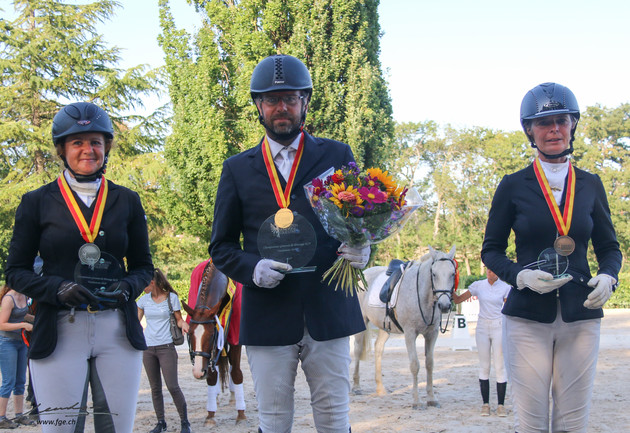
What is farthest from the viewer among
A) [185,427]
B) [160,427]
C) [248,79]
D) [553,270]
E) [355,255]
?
[248,79]

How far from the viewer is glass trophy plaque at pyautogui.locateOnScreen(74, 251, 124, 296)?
10.8 ft

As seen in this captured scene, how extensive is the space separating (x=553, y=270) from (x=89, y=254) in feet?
8.46

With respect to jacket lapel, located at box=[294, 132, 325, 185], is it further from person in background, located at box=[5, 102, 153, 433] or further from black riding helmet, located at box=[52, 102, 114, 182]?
black riding helmet, located at box=[52, 102, 114, 182]

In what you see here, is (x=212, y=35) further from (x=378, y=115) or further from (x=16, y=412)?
(x=16, y=412)

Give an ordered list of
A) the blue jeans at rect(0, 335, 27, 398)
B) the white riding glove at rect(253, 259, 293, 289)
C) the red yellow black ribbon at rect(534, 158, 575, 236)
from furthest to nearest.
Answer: the blue jeans at rect(0, 335, 27, 398) < the red yellow black ribbon at rect(534, 158, 575, 236) < the white riding glove at rect(253, 259, 293, 289)

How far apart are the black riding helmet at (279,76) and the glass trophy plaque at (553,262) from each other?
1.68 m

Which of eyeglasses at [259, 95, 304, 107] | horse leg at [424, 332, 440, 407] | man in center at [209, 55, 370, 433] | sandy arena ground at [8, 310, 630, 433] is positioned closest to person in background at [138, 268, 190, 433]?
sandy arena ground at [8, 310, 630, 433]

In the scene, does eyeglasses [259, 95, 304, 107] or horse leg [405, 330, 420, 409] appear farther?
horse leg [405, 330, 420, 409]

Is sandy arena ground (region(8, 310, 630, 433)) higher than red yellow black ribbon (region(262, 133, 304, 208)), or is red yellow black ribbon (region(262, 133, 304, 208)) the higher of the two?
red yellow black ribbon (region(262, 133, 304, 208))

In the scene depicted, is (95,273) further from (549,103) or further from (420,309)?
(420,309)

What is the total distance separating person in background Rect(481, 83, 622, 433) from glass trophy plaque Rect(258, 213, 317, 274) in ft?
4.34

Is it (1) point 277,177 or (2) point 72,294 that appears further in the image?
(1) point 277,177

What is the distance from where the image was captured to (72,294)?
3.16 m

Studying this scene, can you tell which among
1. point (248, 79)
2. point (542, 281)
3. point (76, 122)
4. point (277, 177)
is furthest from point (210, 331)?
point (248, 79)
